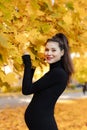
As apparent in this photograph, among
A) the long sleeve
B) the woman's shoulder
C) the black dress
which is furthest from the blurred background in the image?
the woman's shoulder

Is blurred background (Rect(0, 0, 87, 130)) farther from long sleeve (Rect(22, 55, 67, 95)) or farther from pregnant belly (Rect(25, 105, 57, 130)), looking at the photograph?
pregnant belly (Rect(25, 105, 57, 130))

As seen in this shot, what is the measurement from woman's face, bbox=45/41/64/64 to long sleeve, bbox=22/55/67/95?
104 millimetres

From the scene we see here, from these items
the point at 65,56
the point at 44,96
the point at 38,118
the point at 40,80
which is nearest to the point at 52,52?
the point at 65,56

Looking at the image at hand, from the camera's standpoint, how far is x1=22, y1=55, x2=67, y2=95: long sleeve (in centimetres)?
339

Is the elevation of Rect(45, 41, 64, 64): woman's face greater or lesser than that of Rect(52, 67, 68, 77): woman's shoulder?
greater

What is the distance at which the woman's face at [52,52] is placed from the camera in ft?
11.5

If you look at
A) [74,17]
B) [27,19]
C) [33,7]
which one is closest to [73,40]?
[74,17]

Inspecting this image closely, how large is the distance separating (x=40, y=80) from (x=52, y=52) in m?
0.27

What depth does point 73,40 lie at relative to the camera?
4.36 metres

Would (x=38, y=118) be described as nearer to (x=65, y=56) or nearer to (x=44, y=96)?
(x=44, y=96)

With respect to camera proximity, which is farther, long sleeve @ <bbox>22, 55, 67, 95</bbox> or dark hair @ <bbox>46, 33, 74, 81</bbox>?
dark hair @ <bbox>46, 33, 74, 81</bbox>

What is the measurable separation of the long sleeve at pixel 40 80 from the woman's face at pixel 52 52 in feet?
0.34

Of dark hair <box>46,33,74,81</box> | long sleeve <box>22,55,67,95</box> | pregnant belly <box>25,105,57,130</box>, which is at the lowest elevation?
pregnant belly <box>25,105,57,130</box>

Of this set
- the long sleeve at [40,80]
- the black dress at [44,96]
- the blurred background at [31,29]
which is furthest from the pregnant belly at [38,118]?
the blurred background at [31,29]
